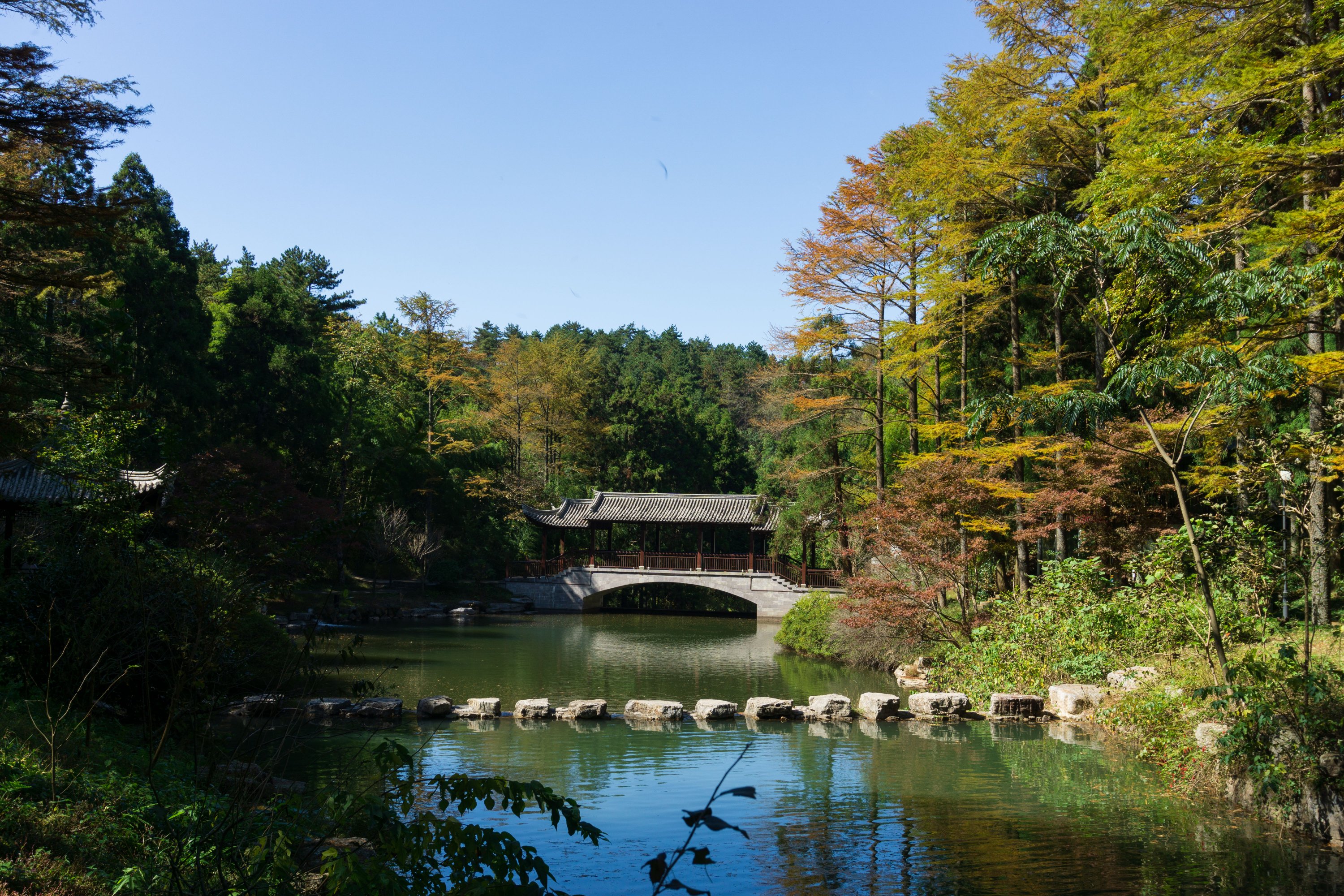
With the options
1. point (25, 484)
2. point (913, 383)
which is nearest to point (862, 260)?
point (913, 383)

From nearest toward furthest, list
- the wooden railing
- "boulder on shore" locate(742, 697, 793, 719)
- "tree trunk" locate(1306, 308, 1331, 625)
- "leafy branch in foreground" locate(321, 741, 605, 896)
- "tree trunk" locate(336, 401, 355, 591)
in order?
"leafy branch in foreground" locate(321, 741, 605, 896) → "tree trunk" locate(1306, 308, 1331, 625) → "boulder on shore" locate(742, 697, 793, 719) → "tree trunk" locate(336, 401, 355, 591) → the wooden railing

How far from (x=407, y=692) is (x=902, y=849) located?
8.90 meters

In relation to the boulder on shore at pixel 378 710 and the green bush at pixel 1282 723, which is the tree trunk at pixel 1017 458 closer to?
the green bush at pixel 1282 723

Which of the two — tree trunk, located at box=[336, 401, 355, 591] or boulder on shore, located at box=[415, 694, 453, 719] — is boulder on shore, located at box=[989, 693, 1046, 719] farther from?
tree trunk, located at box=[336, 401, 355, 591]

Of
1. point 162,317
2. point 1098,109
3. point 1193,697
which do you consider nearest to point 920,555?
point 1193,697

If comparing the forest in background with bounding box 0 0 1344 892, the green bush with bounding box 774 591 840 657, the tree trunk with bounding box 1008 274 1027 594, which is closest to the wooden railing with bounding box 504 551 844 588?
the forest in background with bounding box 0 0 1344 892

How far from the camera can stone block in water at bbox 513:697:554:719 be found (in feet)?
38.2

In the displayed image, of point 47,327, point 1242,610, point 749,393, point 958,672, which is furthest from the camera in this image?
point 749,393

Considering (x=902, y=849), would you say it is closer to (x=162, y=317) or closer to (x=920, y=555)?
(x=920, y=555)

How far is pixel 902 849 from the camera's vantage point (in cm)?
636

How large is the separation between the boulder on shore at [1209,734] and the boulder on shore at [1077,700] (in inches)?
127

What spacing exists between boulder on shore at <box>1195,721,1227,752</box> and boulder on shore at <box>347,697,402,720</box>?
26.9 ft

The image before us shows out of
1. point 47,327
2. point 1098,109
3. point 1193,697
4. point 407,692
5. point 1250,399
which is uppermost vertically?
point 1098,109

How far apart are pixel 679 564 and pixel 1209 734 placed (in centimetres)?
2316
